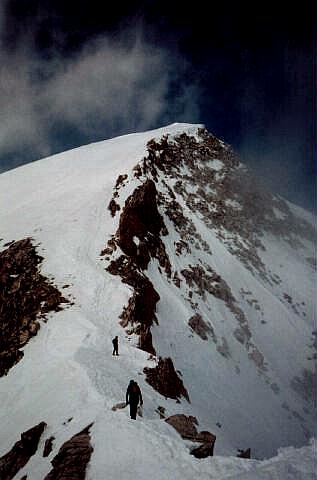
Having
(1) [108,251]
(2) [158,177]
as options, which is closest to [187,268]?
(1) [108,251]

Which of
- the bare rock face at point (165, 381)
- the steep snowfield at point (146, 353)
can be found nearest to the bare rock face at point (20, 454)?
the steep snowfield at point (146, 353)

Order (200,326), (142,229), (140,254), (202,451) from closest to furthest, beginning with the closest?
(202,451), (200,326), (140,254), (142,229)

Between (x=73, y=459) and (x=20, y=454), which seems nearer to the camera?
(x=73, y=459)

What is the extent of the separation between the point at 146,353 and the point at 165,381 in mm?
2295

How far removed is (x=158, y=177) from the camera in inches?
2213

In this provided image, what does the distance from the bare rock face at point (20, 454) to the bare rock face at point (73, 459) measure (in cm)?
260

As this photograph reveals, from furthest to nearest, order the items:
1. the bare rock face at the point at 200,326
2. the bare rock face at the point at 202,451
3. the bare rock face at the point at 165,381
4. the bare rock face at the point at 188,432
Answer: the bare rock face at the point at 200,326
the bare rock face at the point at 165,381
the bare rock face at the point at 188,432
the bare rock face at the point at 202,451

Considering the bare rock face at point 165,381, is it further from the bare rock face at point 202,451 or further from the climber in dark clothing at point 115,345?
the bare rock face at point 202,451

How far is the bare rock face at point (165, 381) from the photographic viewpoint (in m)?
21.6

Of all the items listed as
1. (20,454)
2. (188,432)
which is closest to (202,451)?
(188,432)

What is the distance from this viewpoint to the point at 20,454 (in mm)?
14156

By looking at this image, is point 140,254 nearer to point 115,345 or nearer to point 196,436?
point 115,345

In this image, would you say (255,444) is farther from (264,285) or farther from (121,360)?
(264,285)

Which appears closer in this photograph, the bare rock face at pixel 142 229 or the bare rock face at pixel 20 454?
the bare rock face at pixel 20 454
